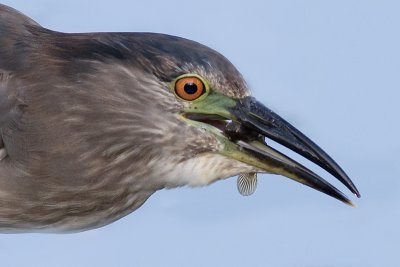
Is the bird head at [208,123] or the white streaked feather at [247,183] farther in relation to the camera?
the white streaked feather at [247,183]

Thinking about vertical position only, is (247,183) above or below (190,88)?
below

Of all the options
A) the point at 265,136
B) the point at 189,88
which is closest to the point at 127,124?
the point at 189,88

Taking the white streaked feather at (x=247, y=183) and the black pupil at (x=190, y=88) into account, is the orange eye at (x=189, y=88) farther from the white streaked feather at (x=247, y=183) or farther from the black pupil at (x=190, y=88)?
the white streaked feather at (x=247, y=183)

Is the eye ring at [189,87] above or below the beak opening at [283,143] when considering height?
above

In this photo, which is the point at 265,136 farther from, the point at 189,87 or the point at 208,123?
Result: the point at 189,87

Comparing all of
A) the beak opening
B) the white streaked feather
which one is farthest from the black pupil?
the white streaked feather

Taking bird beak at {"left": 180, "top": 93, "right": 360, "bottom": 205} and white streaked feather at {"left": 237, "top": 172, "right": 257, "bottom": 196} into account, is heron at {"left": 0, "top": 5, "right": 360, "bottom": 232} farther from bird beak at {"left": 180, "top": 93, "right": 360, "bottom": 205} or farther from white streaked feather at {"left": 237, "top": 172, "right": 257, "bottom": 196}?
white streaked feather at {"left": 237, "top": 172, "right": 257, "bottom": 196}

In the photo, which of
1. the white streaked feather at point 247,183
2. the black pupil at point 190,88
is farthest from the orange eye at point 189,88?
the white streaked feather at point 247,183
